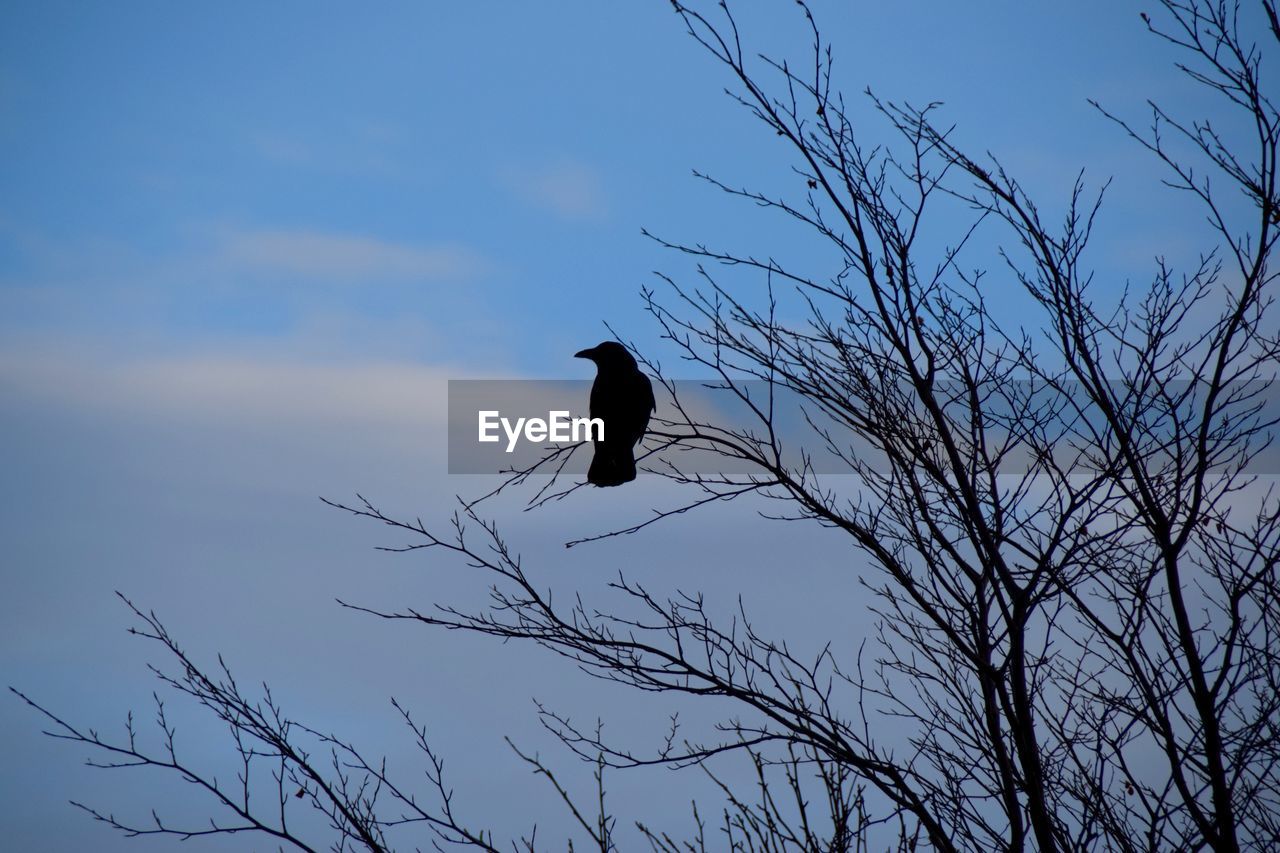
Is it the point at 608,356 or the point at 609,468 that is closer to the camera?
the point at 609,468

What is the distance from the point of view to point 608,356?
635cm

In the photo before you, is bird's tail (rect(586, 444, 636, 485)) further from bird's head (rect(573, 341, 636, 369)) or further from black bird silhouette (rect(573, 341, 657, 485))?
bird's head (rect(573, 341, 636, 369))

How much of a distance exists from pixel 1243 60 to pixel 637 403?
3353 mm

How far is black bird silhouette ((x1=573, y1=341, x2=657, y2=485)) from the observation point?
5547mm

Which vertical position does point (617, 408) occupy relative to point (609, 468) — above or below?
above

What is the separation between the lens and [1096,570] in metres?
4.40

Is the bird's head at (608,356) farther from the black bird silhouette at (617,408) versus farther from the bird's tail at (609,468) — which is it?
the bird's tail at (609,468)

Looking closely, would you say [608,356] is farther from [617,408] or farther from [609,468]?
[609,468]

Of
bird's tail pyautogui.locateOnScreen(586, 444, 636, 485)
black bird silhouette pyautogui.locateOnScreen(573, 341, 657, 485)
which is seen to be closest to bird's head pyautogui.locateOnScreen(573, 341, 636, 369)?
black bird silhouette pyautogui.locateOnScreen(573, 341, 657, 485)

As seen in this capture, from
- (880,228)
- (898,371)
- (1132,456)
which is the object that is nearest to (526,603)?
(898,371)

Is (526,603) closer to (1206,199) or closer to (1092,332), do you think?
(1092,332)

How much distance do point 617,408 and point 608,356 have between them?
1.52 ft

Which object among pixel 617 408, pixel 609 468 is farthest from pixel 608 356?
pixel 609 468

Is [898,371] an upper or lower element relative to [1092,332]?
lower
